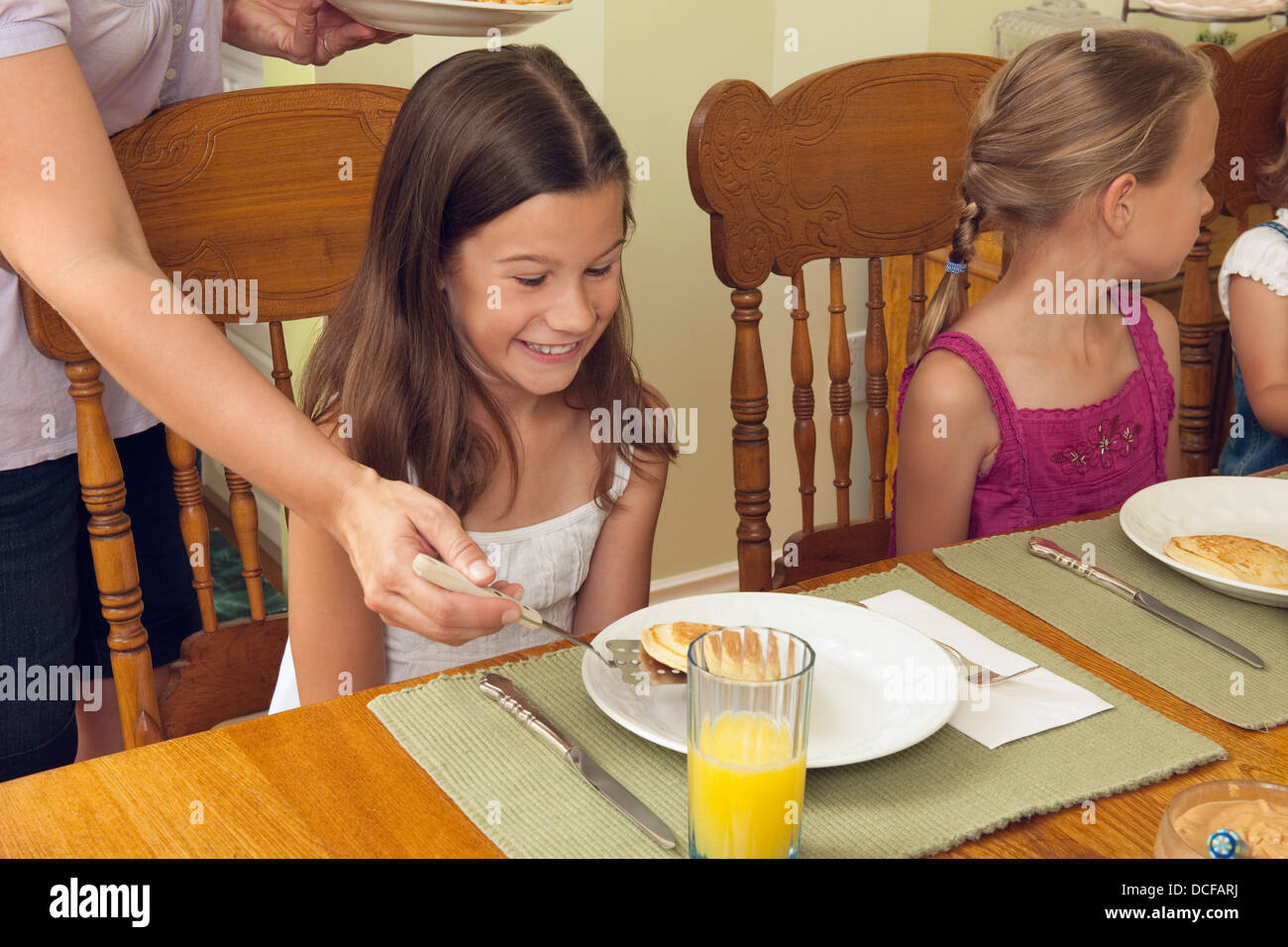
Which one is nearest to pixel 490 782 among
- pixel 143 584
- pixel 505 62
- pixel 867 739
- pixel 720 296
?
pixel 867 739

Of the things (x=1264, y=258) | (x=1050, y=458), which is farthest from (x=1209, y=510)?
(x=1264, y=258)

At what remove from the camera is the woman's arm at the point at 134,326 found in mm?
953

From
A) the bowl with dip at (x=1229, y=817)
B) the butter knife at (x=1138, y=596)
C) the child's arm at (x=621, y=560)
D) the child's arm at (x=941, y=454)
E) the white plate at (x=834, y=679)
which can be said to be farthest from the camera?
the child's arm at (x=941, y=454)

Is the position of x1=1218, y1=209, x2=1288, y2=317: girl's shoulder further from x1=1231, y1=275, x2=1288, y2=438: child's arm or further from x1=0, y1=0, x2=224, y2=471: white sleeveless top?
x1=0, y1=0, x2=224, y2=471: white sleeveless top

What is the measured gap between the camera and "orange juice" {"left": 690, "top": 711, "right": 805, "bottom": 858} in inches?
26.1

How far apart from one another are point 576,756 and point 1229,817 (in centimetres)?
36

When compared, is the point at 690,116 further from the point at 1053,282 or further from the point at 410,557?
the point at 410,557

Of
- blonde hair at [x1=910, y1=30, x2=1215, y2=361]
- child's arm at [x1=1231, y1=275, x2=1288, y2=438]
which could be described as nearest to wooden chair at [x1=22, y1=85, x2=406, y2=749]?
blonde hair at [x1=910, y1=30, x2=1215, y2=361]

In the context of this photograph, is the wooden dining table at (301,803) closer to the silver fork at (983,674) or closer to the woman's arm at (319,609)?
the silver fork at (983,674)

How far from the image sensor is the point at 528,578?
132cm

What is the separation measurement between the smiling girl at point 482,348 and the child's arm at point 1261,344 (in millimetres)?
944

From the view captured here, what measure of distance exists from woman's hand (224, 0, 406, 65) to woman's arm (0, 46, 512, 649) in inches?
19.8

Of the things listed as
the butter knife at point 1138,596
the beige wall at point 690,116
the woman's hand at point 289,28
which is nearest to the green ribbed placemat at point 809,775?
the butter knife at point 1138,596
